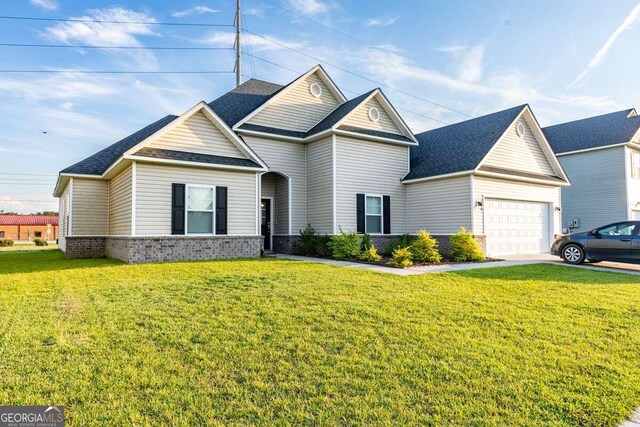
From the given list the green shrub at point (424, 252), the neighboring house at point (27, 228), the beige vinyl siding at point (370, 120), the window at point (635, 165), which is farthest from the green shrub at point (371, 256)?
the neighboring house at point (27, 228)

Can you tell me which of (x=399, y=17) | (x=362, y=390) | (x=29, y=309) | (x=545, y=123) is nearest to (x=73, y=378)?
(x=362, y=390)

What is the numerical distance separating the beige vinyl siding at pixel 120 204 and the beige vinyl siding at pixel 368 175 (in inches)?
285

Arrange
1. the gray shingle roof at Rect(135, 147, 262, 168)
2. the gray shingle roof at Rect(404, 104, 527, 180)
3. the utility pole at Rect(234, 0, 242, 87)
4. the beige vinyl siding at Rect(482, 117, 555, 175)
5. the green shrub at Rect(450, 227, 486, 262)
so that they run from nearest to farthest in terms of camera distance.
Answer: the gray shingle roof at Rect(135, 147, 262, 168)
the green shrub at Rect(450, 227, 486, 262)
the gray shingle roof at Rect(404, 104, 527, 180)
the beige vinyl siding at Rect(482, 117, 555, 175)
the utility pole at Rect(234, 0, 242, 87)

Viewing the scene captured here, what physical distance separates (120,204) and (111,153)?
4519mm

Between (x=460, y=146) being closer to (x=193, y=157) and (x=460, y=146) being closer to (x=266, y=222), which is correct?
(x=266, y=222)

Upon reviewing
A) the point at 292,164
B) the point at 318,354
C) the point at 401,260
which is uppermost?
the point at 292,164

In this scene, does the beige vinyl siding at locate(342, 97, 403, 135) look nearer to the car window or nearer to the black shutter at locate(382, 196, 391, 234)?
the black shutter at locate(382, 196, 391, 234)

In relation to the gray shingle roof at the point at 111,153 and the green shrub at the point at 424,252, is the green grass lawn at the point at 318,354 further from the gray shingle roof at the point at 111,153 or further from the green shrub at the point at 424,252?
the gray shingle roof at the point at 111,153

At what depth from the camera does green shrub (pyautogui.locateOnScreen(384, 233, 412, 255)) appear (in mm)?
14888

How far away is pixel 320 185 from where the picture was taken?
51.3 feet

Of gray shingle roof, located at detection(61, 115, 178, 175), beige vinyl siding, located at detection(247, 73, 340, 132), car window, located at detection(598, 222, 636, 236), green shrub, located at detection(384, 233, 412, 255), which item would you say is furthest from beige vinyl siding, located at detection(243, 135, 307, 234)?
car window, located at detection(598, 222, 636, 236)

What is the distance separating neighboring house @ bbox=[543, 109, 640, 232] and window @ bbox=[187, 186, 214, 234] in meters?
20.4

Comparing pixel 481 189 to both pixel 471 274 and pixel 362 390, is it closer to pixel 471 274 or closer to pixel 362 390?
A: pixel 471 274

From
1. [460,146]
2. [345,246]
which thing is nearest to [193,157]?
[345,246]
